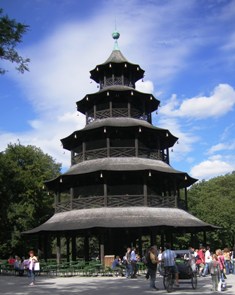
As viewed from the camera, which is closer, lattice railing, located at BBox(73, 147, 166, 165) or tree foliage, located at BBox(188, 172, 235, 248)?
lattice railing, located at BBox(73, 147, 166, 165)

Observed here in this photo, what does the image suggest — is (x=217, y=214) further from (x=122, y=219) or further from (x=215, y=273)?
(x=215, y=273)

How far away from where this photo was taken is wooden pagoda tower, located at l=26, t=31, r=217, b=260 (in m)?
30.7

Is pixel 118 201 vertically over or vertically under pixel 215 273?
over

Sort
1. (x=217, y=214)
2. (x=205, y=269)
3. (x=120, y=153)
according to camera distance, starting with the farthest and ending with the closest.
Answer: (x=217, y=214) < (x=120, y=153) < (x=205, y=269)

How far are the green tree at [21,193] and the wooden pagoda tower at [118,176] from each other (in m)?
10.3

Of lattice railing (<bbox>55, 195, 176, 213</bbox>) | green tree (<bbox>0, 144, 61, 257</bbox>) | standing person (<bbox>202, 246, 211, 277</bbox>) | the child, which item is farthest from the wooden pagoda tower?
the child

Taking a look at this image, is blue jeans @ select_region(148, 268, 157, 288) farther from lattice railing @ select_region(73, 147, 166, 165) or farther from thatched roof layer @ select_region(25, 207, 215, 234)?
lattice railing @ select_region(73, 147, 166, 165)

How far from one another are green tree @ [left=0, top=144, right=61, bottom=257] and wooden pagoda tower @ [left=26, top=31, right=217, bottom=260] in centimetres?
1028

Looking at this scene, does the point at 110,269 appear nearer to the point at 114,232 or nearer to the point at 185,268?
the point at 114,232

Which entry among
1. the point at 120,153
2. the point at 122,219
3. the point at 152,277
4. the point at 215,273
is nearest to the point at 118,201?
the point at 122,219

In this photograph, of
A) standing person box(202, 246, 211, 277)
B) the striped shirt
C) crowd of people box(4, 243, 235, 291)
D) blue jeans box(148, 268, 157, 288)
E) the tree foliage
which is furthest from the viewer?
the tree foliage

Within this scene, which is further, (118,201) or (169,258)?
(118,201)

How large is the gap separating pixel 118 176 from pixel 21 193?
21243 millimetres

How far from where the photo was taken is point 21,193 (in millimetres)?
51562
